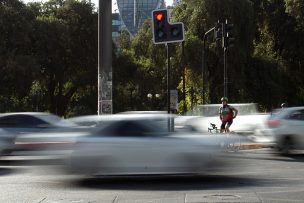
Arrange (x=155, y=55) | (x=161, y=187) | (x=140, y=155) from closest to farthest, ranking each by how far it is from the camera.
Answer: (x=161, y=187) → (x=140, y=155) → (x=155, y=55)

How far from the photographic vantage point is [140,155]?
11594 mm

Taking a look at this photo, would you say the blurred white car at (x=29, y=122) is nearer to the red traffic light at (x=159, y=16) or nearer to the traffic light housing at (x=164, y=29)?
the traffic light housing at (x=164, y=29)

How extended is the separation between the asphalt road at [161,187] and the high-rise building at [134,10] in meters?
159

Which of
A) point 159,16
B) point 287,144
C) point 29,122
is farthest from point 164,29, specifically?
point 287,144

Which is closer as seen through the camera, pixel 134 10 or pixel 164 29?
pixel 164 29

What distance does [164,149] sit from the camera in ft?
38.0

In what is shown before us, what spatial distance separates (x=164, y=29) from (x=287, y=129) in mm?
4977

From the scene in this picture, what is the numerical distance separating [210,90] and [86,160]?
3608 centimetres

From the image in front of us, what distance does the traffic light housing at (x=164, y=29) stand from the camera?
18.3m

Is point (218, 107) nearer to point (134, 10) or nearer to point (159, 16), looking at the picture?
point (159, 16)

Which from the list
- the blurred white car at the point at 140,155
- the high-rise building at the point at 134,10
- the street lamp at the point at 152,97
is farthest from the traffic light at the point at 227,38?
the high-rise building at the point at 134,10

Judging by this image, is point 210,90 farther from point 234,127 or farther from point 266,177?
point 266,177

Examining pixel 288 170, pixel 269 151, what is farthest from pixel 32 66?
pixel 288 170

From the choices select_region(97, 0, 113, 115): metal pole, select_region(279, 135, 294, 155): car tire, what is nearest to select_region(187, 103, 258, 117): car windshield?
select_region(97, 0, 113, 115): metal pole
